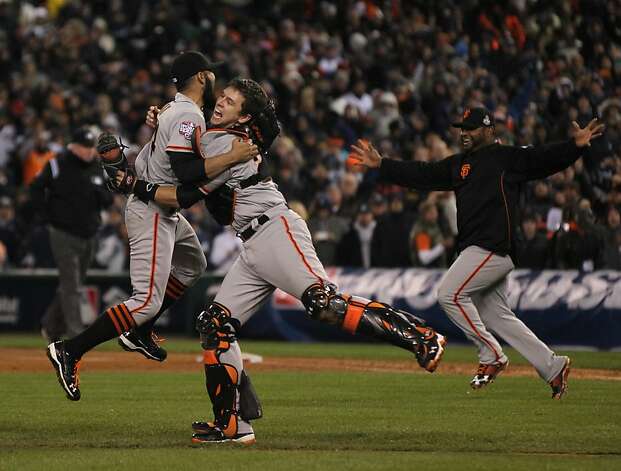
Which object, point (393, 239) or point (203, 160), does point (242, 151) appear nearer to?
point (203, 160)

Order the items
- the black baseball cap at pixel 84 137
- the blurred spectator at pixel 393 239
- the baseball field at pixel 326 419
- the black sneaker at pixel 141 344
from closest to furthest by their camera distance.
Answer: the baseball field at pixel 326 419
the black sneaker at pixel 141 344
the black baseball cap at pixel 84 137
the blurred spectator at pixel 393 239

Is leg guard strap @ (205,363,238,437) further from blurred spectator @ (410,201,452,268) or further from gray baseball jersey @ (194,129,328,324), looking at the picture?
blurred spectator @ (410,201,452,268)

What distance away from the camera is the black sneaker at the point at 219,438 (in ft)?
26.9

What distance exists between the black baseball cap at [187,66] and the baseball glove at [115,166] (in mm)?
646

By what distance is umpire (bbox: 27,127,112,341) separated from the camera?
16.8m

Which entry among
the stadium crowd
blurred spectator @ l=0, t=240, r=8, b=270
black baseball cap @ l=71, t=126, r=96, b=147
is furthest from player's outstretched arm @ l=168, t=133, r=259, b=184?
blurred spectator @ l=0, t=240, r=8, b=270

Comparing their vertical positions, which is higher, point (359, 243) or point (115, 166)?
point (115, 166)

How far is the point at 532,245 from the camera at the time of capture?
18375 mm

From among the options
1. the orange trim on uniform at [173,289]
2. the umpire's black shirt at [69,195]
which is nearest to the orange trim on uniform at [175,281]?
the orange trim on uniform at [173,289]

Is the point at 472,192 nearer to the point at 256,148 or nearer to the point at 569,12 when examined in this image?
the point at 256,148

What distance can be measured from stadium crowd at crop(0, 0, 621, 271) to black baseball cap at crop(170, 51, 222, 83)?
9366mm

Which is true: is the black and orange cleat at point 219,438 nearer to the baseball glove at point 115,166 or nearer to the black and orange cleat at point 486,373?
the baseball glove at point 115,166

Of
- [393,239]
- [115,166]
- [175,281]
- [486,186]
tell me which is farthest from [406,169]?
[393,239]

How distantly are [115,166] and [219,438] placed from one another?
2.07 meters
